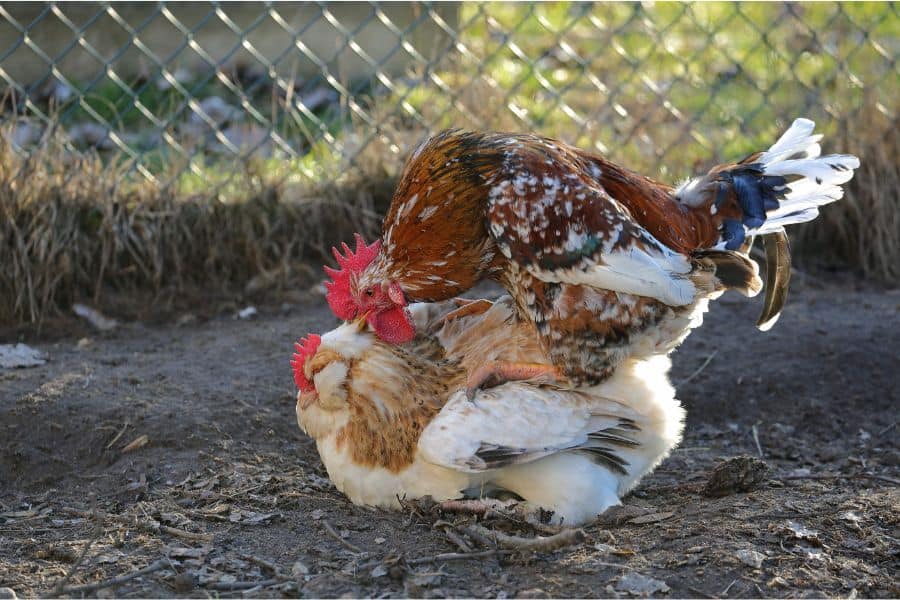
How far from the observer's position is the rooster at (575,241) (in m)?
3.15

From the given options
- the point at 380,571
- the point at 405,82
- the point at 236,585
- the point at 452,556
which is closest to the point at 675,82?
the point at 405,82

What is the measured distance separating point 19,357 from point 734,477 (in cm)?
297

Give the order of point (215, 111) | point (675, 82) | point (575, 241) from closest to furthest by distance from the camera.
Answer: point (575, 241), point (675, 82), point (215, 111)

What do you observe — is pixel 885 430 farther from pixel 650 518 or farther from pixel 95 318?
pixel 95 318

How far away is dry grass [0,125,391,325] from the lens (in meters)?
4.80

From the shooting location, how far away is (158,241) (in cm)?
506

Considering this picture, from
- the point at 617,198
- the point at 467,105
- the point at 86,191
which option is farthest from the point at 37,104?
the point at 617,198

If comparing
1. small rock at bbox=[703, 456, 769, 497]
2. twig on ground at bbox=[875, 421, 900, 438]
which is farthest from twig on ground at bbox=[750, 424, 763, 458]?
small rock at bbox=[703, 456, 769, 497]

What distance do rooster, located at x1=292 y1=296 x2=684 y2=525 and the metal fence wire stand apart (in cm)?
219

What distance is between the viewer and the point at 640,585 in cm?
266

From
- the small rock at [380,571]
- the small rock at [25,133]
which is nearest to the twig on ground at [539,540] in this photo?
the small rock at [380,571]

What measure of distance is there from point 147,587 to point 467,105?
3.66m

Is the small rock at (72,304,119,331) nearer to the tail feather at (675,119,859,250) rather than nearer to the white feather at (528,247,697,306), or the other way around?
the white feather at (528,247,697,306)

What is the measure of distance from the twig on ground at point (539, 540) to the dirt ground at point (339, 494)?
0.03 m
